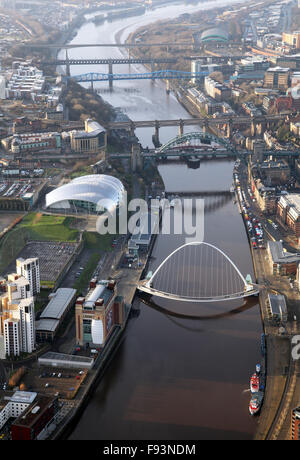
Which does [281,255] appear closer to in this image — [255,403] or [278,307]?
[278,307]

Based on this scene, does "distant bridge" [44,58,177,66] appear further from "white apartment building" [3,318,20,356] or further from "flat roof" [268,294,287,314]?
"white apartment building" [3,318,20,356]

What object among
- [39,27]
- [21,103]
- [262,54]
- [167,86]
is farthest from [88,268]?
[39,27]

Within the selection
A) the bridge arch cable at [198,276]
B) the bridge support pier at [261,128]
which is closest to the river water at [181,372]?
the bridge arch cable at [198,276]

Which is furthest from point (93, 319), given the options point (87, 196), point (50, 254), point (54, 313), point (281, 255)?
point (87, 196)

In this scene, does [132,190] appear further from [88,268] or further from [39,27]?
[39,27]

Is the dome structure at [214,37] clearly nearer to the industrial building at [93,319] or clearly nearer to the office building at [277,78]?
the office building at [277,78]
